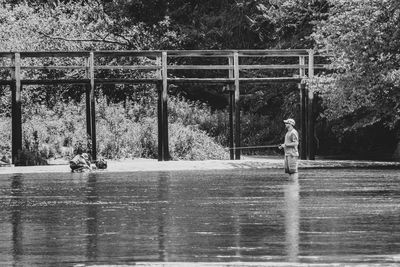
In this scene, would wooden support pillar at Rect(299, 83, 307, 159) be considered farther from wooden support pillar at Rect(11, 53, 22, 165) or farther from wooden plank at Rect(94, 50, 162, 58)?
wooden support pillar at Rect(11, 53, 22, 165)

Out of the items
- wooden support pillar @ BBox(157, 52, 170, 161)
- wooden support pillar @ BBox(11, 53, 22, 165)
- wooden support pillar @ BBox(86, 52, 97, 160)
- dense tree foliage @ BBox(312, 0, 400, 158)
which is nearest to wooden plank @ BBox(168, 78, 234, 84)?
wooden support pillar @ BBox(157, 52, 170, 161)

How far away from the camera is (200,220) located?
59.5 feet

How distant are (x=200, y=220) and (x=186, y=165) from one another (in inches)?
737

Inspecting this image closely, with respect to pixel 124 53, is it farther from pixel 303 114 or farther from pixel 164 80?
pixel 303 114

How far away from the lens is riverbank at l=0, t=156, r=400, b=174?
3572cm

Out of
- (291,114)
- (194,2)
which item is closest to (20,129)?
(291,114)

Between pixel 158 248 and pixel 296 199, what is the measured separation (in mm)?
8185

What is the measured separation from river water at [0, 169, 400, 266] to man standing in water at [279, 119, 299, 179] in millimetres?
336

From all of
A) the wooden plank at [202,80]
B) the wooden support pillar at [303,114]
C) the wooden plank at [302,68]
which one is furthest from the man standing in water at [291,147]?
the wooden plank at [302,68]

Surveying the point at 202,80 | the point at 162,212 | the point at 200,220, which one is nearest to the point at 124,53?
the point at 202,80

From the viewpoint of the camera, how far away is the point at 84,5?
52.8 meters

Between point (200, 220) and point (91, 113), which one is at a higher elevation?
point (91, 113)

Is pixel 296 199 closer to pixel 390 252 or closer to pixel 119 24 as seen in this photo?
pixel 390 252

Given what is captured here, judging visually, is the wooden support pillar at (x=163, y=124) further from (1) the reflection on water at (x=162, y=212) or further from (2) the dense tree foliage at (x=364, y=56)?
(1) the reflection on water at (x=162, y=212)
